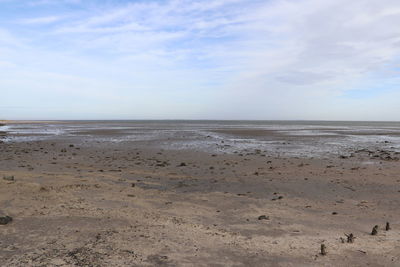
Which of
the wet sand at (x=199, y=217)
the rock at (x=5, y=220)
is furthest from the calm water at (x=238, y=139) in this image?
the rock at (x=5, y=220)

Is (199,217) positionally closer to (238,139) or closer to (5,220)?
(5,220)

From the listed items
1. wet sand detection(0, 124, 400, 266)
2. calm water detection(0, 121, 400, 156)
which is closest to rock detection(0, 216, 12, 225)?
wet sand detection(0, 124, 400, 266)

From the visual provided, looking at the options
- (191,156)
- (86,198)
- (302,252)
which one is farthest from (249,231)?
(191,156)

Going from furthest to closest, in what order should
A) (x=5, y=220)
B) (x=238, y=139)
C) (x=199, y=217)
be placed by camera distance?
Answer: (x=238, y=139)
(x=199, y=217)
(x=5, y=220)

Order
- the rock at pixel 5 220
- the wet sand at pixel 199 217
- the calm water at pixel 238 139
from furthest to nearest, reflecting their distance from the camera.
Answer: the calm water at pixel 238 139 < the rock at pixel 5 220 < the wet sand at pixel 199 217

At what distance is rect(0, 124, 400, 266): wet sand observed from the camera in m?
4.58

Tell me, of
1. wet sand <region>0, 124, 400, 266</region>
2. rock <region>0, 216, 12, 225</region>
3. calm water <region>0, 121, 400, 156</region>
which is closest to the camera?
wet sand <region>0, 124, 400, 266</region>

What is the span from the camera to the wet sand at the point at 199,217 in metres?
4.58

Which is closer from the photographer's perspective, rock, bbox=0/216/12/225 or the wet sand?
the wet sand

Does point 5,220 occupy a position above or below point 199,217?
above

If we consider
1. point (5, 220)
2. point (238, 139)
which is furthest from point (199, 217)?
point (238, 139)

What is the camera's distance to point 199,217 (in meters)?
6.79

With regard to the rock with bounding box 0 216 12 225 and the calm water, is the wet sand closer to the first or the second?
the rock with bounding box 0 216 12 225

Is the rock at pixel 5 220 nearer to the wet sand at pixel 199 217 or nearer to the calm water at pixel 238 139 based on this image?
the wet sand at pixel 199 217
